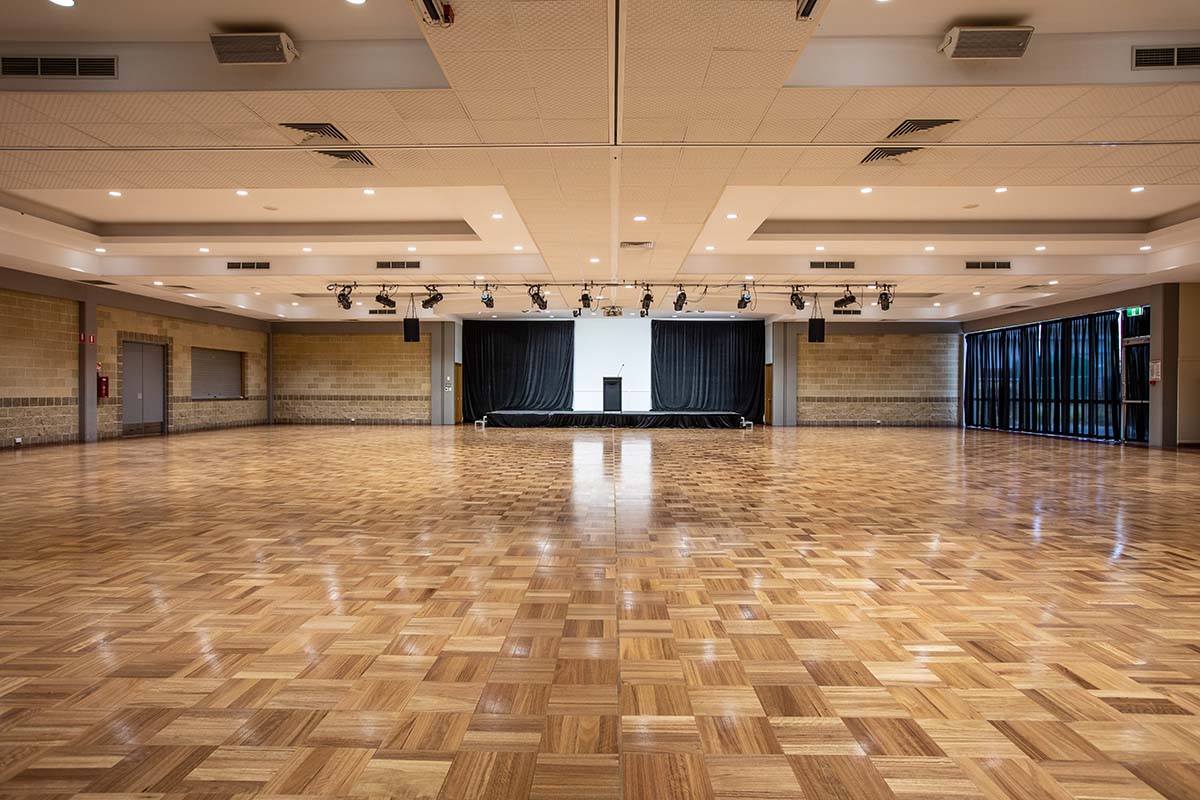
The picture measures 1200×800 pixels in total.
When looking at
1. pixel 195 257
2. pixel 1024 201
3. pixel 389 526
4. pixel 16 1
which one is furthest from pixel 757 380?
pixel 16 1

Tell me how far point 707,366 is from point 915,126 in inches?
680

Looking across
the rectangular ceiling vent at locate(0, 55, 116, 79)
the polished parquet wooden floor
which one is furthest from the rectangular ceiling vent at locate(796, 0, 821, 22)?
the rectangular ceiling vent at locate(0, 55, 116, 79)

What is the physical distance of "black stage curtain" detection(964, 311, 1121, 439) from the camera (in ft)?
46.7

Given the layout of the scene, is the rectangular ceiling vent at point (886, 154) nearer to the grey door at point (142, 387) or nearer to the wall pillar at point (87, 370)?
the wall pillar at point (87, 370)

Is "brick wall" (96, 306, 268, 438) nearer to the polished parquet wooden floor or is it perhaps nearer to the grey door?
the grey door

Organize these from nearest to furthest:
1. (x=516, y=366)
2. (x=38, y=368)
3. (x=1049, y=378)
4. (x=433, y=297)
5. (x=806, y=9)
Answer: (x=806, y=9), (x=38, y=368), (x=433, y=297), (x=1049, y=378), (x=516, y=366)

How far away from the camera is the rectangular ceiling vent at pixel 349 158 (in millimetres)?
5871

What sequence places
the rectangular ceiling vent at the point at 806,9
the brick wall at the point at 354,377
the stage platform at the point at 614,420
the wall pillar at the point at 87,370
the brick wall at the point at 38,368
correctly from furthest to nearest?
the brick wall at the point at 354,377
the stage platform at the point at 614,420
the wall pillar at the point at 87,370
the brick wall at the point at 38,368
the rectangular ceiling vent at the point at 806,9

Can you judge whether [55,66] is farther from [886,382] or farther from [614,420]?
[886,382]

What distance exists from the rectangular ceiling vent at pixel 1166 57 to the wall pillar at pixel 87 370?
1549 cm

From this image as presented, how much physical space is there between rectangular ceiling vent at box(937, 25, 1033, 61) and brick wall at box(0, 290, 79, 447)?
44.8 ft

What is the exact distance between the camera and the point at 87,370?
13.2 metres

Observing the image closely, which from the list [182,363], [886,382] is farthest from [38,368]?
[886,382]

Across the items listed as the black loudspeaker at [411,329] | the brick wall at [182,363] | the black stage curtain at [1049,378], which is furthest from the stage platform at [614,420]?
the brick wall at [182,363]
